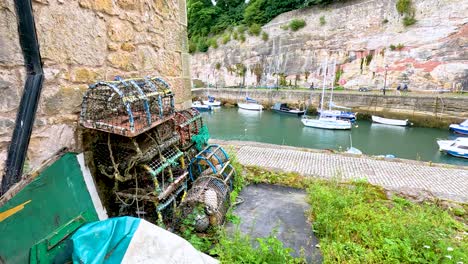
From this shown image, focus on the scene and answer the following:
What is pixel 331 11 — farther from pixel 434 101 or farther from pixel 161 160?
pixel 161 160

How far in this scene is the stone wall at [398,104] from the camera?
1854 cm

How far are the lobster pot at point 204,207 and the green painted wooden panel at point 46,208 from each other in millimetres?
Answer: 886

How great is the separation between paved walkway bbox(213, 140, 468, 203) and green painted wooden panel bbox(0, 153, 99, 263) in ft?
11.6

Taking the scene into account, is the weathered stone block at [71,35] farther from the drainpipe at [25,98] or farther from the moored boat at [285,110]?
the moored boat at [285,110]

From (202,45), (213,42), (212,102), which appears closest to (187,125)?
(212,102)

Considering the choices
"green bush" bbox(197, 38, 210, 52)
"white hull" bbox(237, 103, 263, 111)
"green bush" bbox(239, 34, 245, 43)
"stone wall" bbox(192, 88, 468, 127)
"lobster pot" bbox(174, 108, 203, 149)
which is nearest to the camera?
"lobster pot" bbox(174, 108, 203, 149)

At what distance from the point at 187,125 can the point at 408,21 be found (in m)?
28.8

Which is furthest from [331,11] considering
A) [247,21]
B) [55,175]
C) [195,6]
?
[55,175]

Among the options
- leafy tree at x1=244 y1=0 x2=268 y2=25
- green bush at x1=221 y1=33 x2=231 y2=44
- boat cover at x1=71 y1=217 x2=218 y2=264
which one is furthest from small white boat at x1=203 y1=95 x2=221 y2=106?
boat cover at x1=71 y1=217 x2=218 y2=264

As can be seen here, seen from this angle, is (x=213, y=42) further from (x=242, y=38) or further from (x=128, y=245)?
(x=128, y=245)

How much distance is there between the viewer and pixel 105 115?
2207 mm

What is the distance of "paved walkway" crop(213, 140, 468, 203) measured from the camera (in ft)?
17.5

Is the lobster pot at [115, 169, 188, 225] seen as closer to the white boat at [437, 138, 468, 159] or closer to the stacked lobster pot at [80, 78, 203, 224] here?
the stacked lobster pot at [80, 78, 203, 224]

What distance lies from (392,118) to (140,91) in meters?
23.0
